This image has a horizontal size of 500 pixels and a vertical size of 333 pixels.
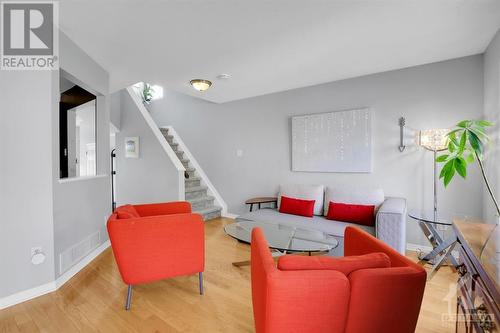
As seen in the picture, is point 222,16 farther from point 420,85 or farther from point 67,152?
point 67,152

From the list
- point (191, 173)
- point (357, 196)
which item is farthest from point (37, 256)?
point (191, 173)

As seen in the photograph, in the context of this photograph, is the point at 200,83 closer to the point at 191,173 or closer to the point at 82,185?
the point at 82,185

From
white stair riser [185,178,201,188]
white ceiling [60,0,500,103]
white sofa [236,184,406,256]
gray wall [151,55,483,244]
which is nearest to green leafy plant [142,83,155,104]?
gray wall [151,55,483,244]

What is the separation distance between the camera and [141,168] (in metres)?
5.32

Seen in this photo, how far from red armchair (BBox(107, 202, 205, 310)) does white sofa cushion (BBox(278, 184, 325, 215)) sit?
6.61 ft

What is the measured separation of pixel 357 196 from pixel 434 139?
109 cm

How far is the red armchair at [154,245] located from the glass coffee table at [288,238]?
497 millimetres

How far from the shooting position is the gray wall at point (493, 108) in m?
2.34

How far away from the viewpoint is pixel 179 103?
596cm

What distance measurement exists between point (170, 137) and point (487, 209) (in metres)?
5.81

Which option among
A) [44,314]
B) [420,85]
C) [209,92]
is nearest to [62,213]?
[44,314]

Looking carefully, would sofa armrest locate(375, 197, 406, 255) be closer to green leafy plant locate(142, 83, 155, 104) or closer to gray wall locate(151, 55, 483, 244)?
gray wall locate(151, 55, 483, 244)

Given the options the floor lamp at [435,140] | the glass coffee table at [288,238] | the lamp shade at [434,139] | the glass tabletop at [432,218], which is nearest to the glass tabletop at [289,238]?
the glass coffee table at [288,238]

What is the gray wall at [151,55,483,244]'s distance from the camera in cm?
295
